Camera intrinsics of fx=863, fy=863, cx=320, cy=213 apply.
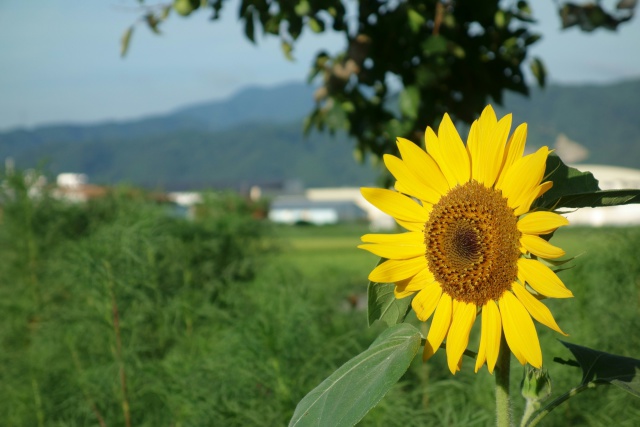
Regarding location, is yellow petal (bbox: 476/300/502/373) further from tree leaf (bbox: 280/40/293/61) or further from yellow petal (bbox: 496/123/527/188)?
tree leaf (bbox: 280/40/293/61)

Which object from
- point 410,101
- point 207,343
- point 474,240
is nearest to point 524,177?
point 474,240

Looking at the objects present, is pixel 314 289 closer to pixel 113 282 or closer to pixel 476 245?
pixel 113 282

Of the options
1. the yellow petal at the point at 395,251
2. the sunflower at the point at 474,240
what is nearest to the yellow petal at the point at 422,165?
the sunflower at the point at 474,240

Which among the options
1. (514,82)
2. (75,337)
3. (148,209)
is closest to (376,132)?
(514,82)

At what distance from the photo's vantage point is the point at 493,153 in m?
1.46

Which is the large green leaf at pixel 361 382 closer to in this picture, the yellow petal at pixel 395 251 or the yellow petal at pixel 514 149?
the yellow petal at pixel 395 251

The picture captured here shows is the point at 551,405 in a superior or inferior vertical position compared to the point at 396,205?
inferior

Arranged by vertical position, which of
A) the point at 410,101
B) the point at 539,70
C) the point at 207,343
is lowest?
the point at 207,343

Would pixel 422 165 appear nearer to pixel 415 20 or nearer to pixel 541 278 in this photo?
pixel 541 278

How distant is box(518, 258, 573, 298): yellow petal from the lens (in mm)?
1365

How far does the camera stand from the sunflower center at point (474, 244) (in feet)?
4.69

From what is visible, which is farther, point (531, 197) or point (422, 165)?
point (422, 165)

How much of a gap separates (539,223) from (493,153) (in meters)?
0.15

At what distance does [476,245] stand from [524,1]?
10.5 feet
